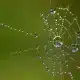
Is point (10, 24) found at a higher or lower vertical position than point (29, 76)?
higher

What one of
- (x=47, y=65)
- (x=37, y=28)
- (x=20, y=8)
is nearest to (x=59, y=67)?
(x=47, y=65)

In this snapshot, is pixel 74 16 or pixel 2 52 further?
pixel 74 16

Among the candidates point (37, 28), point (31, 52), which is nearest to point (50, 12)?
point (37, 28)

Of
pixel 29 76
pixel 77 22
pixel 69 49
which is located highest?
pixel 77 22

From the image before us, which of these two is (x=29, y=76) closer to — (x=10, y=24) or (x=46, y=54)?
(x=46, y=54)

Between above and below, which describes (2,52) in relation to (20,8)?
below

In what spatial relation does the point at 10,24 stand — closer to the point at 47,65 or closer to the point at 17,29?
the point at 17,29
